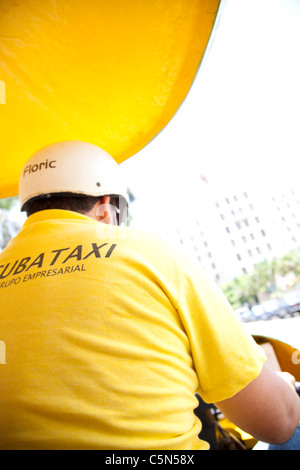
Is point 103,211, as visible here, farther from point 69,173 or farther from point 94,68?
point 94,68

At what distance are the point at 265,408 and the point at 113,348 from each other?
58 cm

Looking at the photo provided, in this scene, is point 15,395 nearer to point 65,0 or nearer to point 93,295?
point 93,295

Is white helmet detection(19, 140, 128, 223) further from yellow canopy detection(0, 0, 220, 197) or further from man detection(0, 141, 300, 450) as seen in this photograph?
man detection(0, 141, 300, 450)

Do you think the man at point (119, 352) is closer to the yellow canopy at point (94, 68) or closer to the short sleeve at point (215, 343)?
the short sleeve at point (215, 343)

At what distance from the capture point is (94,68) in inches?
65.1

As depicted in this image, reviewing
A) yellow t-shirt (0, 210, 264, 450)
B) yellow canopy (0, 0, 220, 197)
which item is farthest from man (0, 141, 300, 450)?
yellow canopy (0, 0, 220, 197)

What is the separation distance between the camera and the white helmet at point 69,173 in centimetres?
166

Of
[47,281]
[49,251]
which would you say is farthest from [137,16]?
[47,281]

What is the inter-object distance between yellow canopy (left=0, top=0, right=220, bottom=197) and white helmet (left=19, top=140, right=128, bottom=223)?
0.93ft

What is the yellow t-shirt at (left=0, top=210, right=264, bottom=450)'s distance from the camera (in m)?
0.74

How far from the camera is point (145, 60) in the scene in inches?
65.4

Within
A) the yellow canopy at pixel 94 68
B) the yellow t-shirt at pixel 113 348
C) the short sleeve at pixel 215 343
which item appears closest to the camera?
the yellow t-shirt at pixel 113 348

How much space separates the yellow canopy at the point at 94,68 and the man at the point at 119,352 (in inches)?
42.1

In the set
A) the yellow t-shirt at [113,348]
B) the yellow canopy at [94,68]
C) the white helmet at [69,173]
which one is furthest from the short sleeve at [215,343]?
the yellow canopy at [94,68]
